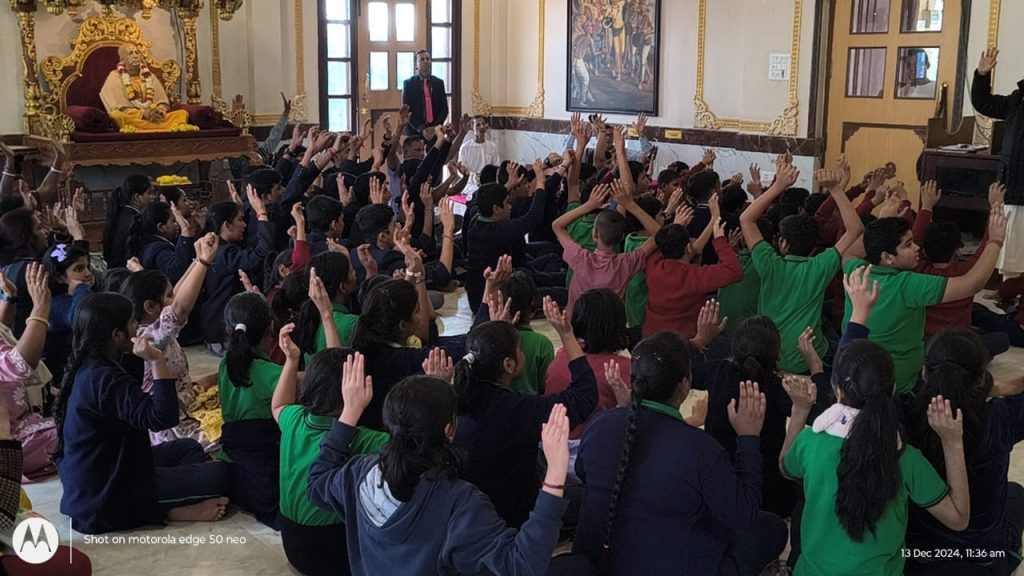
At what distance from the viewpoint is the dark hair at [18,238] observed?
189 inches

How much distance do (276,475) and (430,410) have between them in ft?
4.62

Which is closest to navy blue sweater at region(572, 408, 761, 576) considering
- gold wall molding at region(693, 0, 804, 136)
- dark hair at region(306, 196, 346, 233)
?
dark hair at region(306, 196, 346, 233)

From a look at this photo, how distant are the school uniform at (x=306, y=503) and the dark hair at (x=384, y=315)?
0.43 meters

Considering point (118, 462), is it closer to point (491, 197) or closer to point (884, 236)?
point (491, 197)

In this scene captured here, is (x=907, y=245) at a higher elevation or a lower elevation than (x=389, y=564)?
higher

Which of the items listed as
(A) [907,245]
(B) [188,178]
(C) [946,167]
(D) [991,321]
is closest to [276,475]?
(A) [907,245]

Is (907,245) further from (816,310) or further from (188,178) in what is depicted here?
(188,178)

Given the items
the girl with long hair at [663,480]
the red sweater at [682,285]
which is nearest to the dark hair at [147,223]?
the red sweater at [682,285]

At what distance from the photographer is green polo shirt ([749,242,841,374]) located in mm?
4746

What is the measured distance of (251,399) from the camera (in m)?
3.38

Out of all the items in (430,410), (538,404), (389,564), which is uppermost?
(430,410)

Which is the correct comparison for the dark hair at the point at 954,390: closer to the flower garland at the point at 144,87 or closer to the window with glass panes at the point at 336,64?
the flower garland at the point at 144,87

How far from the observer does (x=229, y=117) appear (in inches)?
421

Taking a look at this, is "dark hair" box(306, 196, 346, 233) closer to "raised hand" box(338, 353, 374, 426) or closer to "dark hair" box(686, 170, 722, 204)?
"dark hair" box(686, 170, 722, 204)
